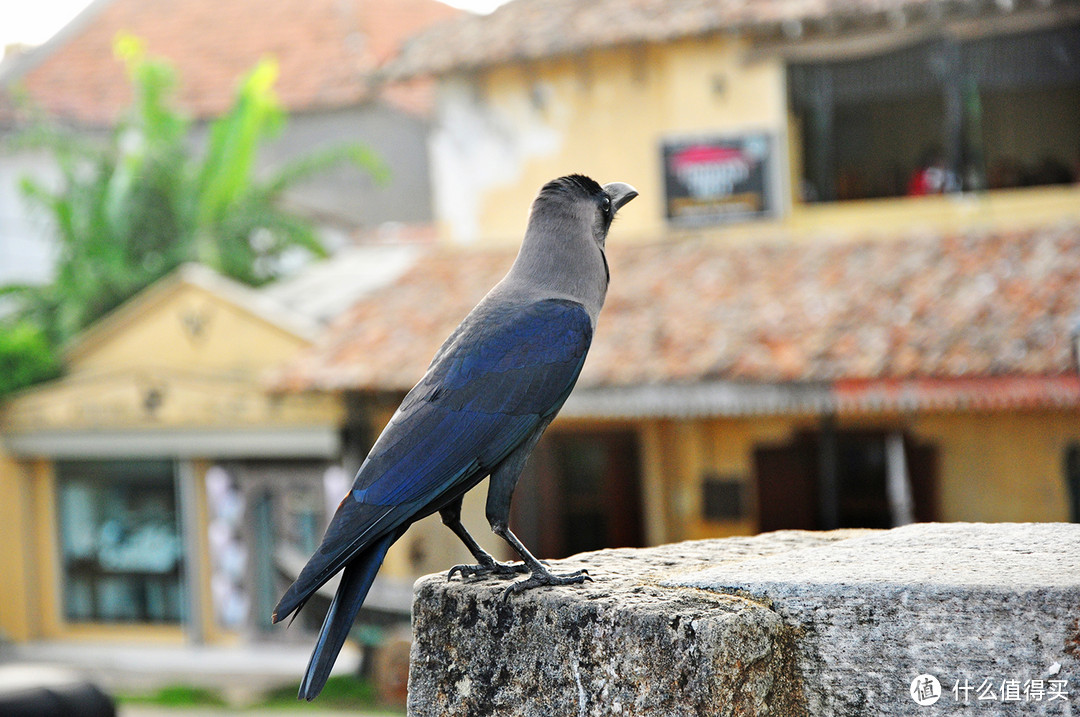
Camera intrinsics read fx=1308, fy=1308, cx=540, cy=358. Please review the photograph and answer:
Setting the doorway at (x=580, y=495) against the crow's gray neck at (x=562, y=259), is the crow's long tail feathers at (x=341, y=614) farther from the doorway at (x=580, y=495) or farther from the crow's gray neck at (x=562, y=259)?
the doorway at (x=580, y=495)

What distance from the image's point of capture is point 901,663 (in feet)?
8.02

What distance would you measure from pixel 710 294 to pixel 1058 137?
3786 mm

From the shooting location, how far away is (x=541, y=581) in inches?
107

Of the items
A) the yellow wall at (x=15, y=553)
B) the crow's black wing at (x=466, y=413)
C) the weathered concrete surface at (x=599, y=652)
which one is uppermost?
the crow's black wing at (x=466, y=413)

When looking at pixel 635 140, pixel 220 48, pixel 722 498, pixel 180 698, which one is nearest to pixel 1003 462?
pixel 722 498

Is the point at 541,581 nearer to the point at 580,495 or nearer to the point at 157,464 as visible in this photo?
the point at 580,495

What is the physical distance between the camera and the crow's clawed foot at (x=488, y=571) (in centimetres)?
287

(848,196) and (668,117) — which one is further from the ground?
(668,117)

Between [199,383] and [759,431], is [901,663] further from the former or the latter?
[199,383]

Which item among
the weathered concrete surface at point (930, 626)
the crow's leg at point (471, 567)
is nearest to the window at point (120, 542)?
the crow's leg at point (471, 567)

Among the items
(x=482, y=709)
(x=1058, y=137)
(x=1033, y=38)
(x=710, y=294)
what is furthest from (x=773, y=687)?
(x=1058, y=137)

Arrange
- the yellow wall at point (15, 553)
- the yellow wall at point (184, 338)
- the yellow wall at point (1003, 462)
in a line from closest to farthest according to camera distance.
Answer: the yellow wall at point (1003, 462) < the yellow wall at point (184, 338) < the yellow wall at point (15, 553)

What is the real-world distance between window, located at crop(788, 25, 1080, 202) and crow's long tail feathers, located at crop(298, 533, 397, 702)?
9584 mm

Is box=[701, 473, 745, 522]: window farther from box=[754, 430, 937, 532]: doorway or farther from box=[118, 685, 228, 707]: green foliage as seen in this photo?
box=[118, 685, 228, 707]: green foliage
